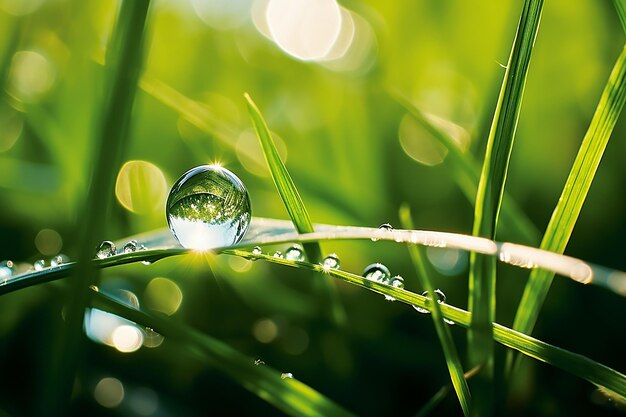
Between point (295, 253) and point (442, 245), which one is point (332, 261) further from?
point (442, 245)

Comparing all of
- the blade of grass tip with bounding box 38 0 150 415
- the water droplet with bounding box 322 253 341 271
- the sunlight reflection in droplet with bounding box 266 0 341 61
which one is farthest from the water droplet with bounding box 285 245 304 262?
the sunlight reflection in droplet with bounding box 266 0 341 61

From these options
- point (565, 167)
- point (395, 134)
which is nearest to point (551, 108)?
point (565, 167)

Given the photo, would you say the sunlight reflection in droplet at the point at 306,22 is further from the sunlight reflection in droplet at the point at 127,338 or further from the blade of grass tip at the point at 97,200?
the blade of grass tip at the point at 97,200

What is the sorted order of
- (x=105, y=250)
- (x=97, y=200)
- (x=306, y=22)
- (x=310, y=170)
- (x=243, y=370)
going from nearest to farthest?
1. (x=97, y=200)
2. (x=243, y=370)
3. (x=105, y=250)
4. (x=310, y=170)
5. (x=306, y=22)

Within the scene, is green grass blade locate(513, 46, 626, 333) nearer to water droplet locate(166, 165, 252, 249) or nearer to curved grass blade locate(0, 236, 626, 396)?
curved grass blade locate(0, 236, 626, 396)

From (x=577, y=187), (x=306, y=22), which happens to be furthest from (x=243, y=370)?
(x=306, y=22)

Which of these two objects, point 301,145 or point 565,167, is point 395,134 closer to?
point 301,145

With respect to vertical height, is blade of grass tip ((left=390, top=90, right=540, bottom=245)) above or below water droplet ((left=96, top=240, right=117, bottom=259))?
above
